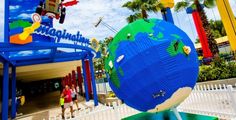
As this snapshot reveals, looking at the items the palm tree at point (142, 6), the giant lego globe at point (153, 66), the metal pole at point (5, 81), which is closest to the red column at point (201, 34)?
the palm tree at point (142, 6)

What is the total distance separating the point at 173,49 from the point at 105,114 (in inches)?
175

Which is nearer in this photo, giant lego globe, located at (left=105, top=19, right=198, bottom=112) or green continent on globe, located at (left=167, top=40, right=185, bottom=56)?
giant lego globe, located at (left=105, top=19, right=198, bottom=112)

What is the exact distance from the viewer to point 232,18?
11.8 metres

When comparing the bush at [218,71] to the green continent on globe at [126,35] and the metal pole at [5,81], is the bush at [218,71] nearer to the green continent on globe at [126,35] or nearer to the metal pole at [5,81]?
the green continent on globe at [126,35]

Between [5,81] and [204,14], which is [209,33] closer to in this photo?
[204,14]

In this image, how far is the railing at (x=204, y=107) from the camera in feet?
20.4

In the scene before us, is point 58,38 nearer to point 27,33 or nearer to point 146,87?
point 27,33

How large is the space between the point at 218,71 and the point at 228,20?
3.37 metres

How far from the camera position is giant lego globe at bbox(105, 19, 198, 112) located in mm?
3408

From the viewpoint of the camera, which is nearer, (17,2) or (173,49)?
(173,49)

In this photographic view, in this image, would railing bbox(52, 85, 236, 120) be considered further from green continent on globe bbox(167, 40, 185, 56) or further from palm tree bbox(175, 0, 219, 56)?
palm tree bbox(175, 0, 219, 56)

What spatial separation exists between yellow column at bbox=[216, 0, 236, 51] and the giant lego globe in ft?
31.9

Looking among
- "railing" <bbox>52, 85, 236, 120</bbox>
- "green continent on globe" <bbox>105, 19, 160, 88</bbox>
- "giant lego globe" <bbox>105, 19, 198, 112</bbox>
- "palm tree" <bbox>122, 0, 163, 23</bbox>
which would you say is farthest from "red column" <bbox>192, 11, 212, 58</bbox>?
"green continent on globe" <bbox>105, 19, 160, 88</bbox>

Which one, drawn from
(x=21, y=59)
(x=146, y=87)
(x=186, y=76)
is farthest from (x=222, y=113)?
(x=21, y=59)
